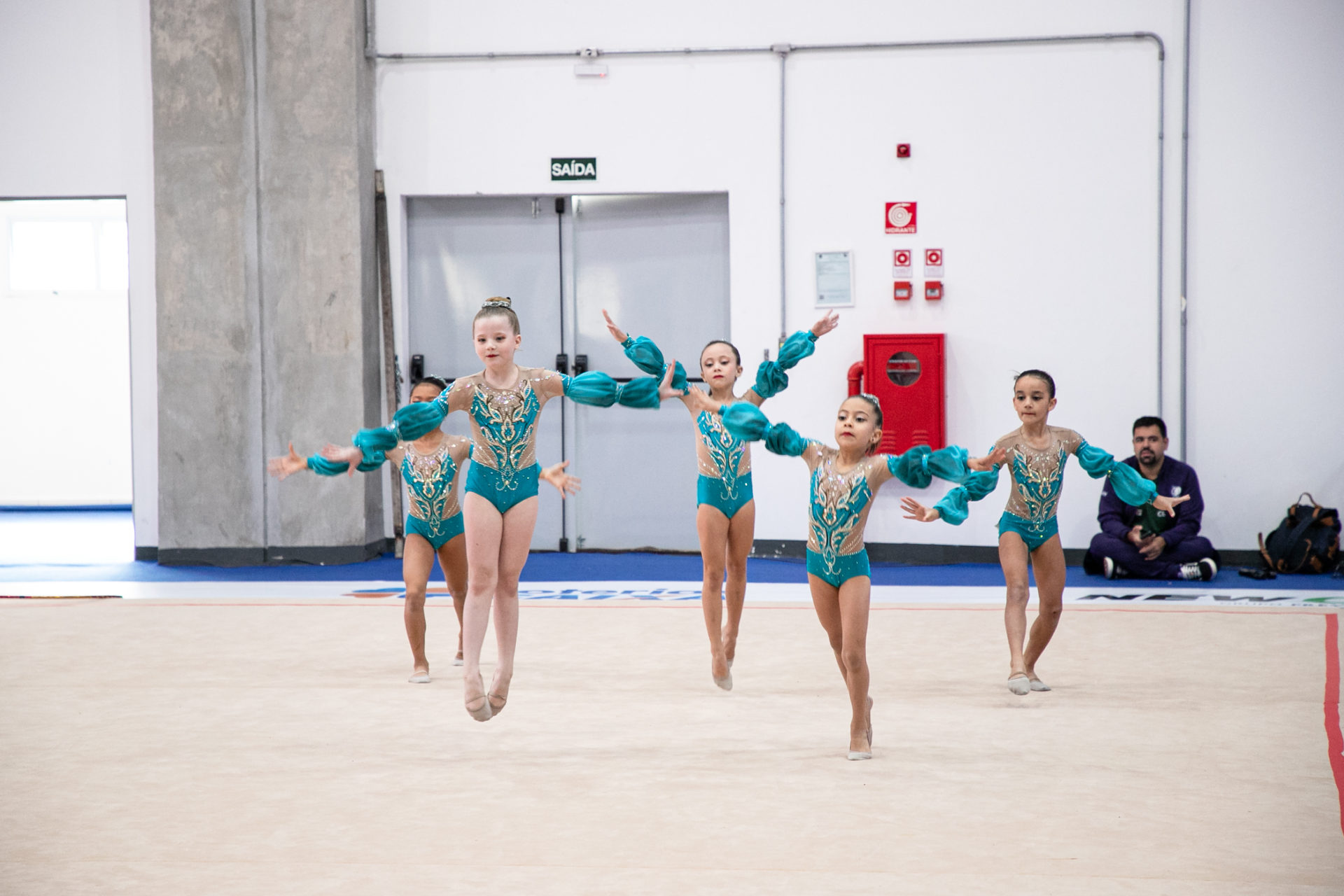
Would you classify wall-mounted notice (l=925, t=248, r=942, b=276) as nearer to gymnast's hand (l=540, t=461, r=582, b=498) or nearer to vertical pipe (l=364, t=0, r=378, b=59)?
vertical pipe (l=364, t=0, r=378, b=59)

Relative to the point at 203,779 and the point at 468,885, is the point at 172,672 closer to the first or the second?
the point at 203,779

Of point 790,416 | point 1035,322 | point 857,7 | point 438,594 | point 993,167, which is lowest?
point 438,594

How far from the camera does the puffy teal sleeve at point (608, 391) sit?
448 cm

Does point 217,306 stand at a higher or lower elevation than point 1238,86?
lower

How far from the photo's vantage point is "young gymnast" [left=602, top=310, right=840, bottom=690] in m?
5.50

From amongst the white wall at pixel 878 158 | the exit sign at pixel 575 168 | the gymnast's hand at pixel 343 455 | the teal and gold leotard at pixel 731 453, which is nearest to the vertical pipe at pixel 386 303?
the white wall at pixel 878 158

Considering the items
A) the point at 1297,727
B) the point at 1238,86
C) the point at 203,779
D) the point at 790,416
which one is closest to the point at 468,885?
the point at 203,779

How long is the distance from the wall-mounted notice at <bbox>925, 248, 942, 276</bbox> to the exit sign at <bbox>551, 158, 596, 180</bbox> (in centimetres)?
299

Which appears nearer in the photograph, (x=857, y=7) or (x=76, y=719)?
(x=76, y=719)

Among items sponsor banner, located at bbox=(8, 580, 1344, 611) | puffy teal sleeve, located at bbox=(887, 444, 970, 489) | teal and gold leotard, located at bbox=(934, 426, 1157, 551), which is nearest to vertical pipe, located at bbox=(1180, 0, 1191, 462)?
sponsor banner, located at bbox=(8, 580, 1344, 611)

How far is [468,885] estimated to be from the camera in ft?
10.2

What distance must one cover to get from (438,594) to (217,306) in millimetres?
3494

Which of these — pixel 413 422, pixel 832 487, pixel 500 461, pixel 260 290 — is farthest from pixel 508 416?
pixel 260 290

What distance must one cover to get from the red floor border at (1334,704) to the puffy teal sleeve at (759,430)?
214 centimetres
